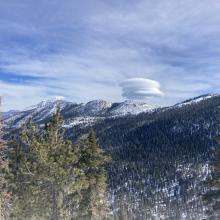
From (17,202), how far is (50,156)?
9586 millimetres

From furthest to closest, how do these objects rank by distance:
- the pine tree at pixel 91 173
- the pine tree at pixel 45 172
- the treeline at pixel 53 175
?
the pine tree at pixel 91 173
the treeline at pixel 53 175
the pine tree at pixel 45 172

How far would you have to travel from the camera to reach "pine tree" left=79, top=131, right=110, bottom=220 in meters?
48.4

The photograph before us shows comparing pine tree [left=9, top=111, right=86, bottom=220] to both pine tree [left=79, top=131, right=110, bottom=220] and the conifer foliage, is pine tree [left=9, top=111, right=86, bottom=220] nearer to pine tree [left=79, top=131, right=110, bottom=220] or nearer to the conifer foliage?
the conifer foliage

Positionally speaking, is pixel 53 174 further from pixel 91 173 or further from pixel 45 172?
pixel 91 173

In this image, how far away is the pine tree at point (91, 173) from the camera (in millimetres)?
48406

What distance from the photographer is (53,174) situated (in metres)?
43.8

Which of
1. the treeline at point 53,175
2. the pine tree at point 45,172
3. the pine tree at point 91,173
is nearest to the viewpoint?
the pine tree at point 45,172

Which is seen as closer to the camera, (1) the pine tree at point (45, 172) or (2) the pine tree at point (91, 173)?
(1) the pine tree at point (45, 172)

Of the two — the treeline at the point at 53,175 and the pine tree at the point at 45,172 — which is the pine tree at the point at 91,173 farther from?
the pine tree at the point at 45,172

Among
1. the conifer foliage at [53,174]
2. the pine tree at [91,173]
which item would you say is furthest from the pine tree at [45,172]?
the pine tree at [91,173]

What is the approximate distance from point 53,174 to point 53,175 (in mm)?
95

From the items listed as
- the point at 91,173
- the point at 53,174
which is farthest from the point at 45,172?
A: the point at 91,173

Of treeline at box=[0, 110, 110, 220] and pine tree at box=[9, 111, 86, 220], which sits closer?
pine tree at box=[9, 111, 86, 220]

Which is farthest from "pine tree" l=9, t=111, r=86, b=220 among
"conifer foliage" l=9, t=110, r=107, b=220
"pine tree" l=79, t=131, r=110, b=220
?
"pine tree" l=79, t=131, r=110, b=220
